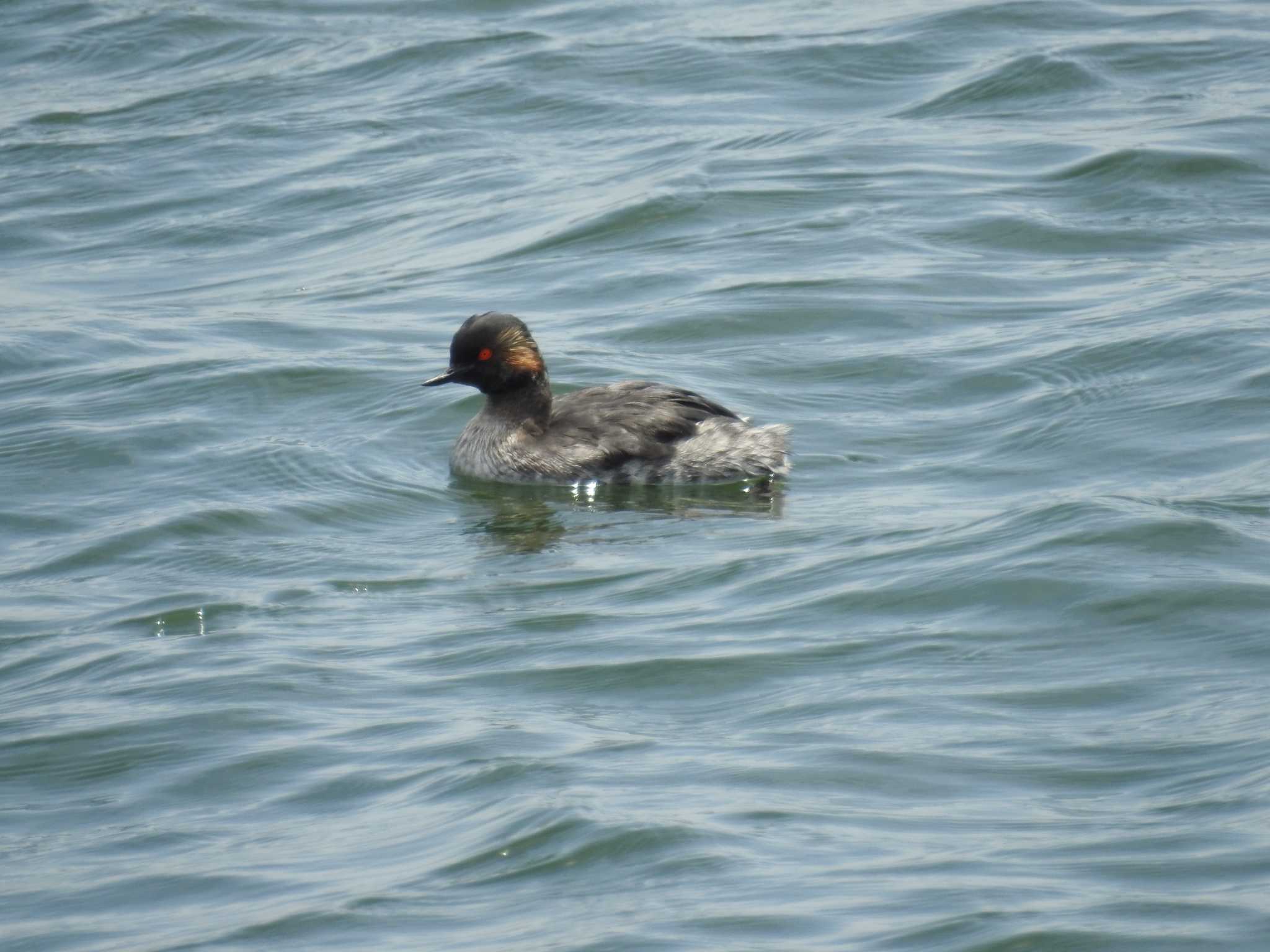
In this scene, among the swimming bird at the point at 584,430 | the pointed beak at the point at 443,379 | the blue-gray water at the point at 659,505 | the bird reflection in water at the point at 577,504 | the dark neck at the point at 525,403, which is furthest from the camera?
the dark neck at the point at 525,403

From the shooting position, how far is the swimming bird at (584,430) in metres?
10.2

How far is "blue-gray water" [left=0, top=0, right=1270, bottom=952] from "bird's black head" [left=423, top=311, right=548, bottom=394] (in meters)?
0.62

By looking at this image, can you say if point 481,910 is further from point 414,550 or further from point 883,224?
point 883,224

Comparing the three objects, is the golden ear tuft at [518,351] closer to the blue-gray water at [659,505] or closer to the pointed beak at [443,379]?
the pointed beak at [443,379]

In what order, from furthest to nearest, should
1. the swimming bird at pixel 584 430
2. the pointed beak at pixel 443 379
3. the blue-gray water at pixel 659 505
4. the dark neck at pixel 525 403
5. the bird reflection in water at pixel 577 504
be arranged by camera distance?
the dark neck at pixel 525 403, the pointed beak at pixel 443 379, the swimming bird at pixel 584 430, the bird reflection in water at pixel 577 504, the blue-gray water at pixel 659 505

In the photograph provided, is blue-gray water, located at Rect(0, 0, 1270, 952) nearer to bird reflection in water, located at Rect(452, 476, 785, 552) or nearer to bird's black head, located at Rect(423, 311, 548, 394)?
bird reflection in water, located at Rect(452, 476, 785, 552)

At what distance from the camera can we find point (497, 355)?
10844 mm

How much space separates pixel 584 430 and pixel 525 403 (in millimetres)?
496

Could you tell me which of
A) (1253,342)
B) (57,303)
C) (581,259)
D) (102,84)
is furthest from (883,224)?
(102,84)

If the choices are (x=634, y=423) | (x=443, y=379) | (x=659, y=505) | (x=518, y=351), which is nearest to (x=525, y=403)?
(x=518, y=351)

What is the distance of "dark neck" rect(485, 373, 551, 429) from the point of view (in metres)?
10.8

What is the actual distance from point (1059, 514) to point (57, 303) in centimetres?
815

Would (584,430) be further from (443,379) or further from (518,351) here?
(443,379)

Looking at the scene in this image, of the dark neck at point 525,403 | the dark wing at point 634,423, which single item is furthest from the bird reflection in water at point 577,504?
the dark neck at point 525,403
